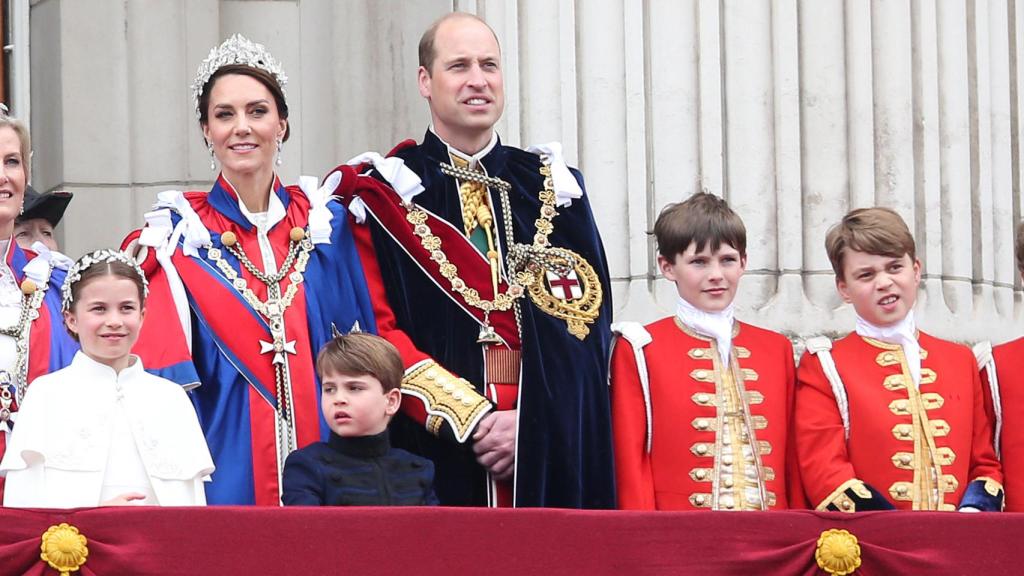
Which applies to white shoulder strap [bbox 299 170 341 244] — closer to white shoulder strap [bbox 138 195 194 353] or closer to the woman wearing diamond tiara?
the woman wearing diamond tiara

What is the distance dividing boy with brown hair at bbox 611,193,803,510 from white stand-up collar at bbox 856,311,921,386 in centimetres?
21

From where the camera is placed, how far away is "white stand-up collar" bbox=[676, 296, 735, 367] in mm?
5711

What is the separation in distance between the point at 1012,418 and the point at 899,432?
0.29 m

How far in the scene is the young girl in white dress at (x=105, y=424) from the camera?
497cm

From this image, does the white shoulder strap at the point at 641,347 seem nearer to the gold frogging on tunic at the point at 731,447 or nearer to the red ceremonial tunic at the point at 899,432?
the gold frogging on tunic at the point at 731,447

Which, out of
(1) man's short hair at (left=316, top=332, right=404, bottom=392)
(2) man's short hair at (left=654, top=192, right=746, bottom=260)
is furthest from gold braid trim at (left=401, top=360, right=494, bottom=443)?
(2) man's short hair at (left=654, top=192, right=746, bottom=260)

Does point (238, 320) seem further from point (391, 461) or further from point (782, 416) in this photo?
point (782, 416)

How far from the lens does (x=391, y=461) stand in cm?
519

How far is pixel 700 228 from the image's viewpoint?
5.69m

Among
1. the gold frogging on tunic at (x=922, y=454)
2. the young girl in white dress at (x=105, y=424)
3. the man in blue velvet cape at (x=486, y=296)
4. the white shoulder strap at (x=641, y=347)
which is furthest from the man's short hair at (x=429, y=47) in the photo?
the gold frogging on tunic at (x=922, y=454)

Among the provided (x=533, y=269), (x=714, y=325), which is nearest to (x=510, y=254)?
(x=533, y=269)

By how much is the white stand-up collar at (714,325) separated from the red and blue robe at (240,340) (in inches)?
31.8

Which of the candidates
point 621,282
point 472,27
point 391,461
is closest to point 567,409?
point 391,461

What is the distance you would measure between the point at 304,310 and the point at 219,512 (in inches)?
43.2
